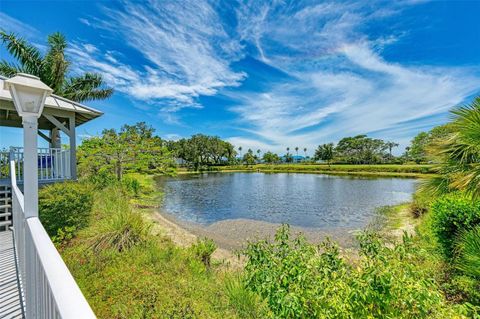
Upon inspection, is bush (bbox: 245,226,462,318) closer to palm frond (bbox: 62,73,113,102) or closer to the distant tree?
palm frond (bbox: 62,73,113,102)

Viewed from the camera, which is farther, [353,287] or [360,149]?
[360,149]

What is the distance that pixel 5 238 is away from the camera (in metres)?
4.80

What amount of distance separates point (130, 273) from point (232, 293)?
1.69 metres

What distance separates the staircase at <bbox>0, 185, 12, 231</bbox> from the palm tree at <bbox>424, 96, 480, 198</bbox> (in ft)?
29.7

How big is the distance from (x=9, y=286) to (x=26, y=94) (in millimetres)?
2663

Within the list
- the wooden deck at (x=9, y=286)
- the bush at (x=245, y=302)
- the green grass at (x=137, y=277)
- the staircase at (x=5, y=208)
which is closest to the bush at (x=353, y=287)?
the bush at (x=245, y=302)

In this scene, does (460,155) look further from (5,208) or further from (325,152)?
(325,152)

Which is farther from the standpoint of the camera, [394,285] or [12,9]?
[12,9]

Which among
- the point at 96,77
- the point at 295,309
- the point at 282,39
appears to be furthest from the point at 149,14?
the point at 295,309

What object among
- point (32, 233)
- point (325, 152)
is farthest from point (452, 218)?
point (325, 152)

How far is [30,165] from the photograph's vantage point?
2.21m

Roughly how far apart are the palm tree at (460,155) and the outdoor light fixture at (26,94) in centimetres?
540

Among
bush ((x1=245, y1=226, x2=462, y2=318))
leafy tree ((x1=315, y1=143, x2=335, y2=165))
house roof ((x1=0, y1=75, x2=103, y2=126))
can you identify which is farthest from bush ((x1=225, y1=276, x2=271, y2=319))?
leafy tree ((x1=315, y1=143, x2=335, y2=165))

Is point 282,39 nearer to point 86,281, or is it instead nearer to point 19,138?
point 19,138
